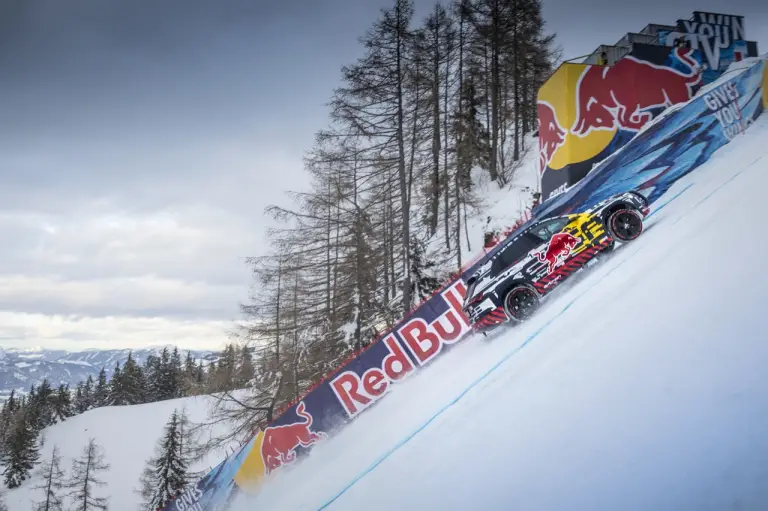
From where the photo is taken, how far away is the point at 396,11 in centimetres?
1498

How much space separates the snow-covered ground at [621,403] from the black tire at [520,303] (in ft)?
1.30

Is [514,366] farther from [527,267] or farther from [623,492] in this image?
[623,492]

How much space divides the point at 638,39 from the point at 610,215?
11.1 metres

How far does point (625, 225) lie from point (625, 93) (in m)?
8.75

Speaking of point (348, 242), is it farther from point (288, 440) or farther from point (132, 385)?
point (132, 385)

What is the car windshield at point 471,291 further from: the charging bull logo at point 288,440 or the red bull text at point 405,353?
the charging bull logo at point 288,440

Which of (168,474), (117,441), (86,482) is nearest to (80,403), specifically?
(117,441)

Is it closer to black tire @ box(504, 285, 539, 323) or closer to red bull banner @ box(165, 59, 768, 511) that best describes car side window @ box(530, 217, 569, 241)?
black tire @ box(504, 285, 539, 323)

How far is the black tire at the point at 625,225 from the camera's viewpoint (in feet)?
29.7

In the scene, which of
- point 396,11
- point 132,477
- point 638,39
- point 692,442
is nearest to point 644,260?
point 692,442

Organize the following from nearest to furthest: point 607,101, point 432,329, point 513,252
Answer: point 513,252, point 432,329, point 607,101

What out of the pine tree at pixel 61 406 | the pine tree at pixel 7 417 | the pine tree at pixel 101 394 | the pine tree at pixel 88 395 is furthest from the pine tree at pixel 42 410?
the pine tree at pixel 101 394

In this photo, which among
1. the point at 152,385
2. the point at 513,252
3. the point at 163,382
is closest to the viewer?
the point at 513,252

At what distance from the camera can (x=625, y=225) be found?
30.1ft
